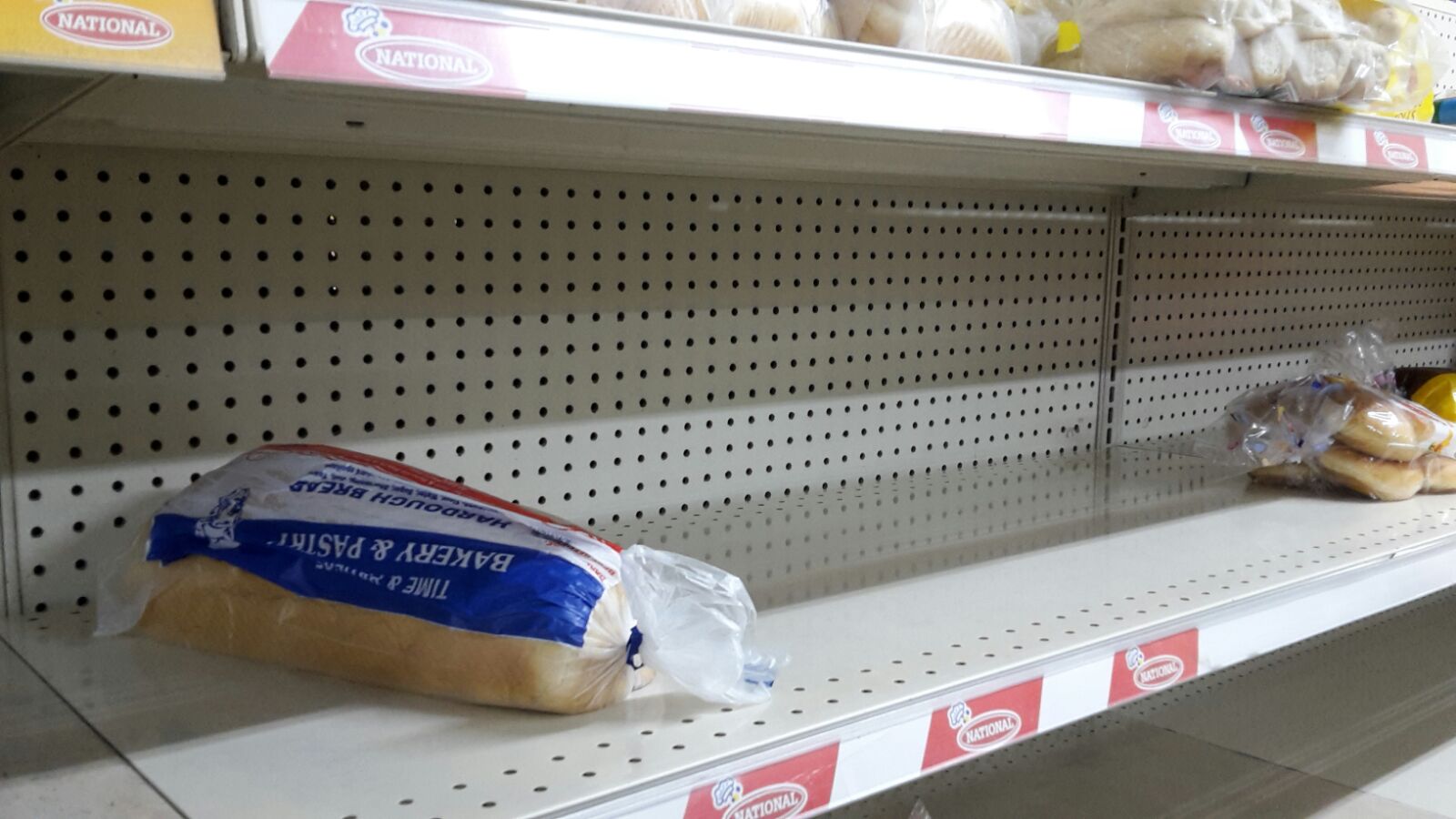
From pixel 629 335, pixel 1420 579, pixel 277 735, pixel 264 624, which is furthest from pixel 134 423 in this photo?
pixel 1420 579

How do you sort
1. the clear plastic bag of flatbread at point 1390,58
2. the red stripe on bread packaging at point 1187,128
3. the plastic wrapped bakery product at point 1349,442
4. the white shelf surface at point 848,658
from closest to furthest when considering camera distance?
the white shelf surface at point 848,658
the red stripe on bread packaging at point 1187,128
the clear plastic bag of flatbread at point 1390,58
the plastic wrapped bakery product at point 1349,442

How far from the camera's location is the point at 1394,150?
1252 millimetres

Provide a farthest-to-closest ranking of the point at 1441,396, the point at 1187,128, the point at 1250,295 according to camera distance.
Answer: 1. the point at 1250,295
2. the point at 1441,396
3. the point at 1187,128

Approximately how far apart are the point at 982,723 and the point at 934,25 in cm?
57

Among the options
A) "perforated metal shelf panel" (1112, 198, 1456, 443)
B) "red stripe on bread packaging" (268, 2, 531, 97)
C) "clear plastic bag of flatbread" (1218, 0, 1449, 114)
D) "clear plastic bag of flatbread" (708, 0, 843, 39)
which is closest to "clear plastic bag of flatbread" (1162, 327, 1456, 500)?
"perforated metal shelf panel" (1112, 198, 1456, 443)

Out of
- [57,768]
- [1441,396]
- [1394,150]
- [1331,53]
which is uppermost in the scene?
[1331,53]

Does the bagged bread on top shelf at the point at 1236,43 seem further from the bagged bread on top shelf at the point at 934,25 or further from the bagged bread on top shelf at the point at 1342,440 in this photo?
the bagged bread on top shelf at the point at 1342,440

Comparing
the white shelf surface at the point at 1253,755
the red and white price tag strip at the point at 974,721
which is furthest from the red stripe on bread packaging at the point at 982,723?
the white shelf surface at the point at 1253,755

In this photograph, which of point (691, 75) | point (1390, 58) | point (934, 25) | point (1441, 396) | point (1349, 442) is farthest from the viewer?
point (1441, 396)

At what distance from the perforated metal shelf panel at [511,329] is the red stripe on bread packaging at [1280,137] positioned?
487mm

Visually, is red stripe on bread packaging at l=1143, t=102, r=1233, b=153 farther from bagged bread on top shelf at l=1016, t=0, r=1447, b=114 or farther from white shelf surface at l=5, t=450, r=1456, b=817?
white shelf surface at l=5, t=450, r=1456, b=817

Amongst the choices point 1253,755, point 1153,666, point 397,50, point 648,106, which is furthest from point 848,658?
point 1253,755

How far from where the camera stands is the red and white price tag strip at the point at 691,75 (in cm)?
56

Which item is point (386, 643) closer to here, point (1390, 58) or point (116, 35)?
point (116, 35)
